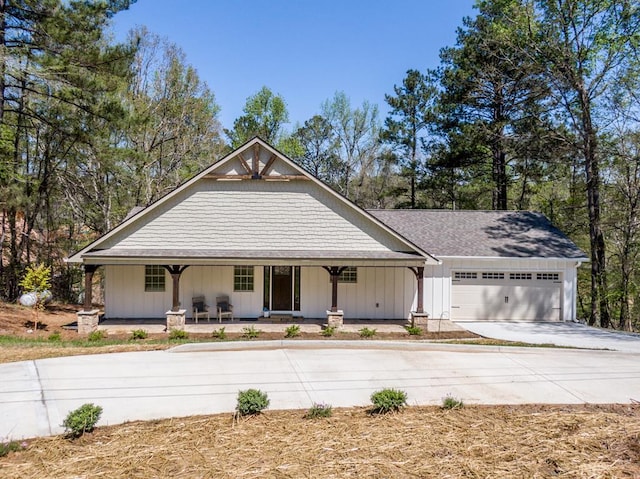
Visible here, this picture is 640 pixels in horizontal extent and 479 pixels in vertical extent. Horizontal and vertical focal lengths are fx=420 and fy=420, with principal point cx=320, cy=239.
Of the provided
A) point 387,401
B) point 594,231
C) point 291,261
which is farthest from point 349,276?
point 594,231

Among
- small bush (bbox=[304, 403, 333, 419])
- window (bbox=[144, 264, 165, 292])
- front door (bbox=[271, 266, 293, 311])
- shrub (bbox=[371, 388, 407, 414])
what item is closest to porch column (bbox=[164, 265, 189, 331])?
window (bbox=[144, 264, 165, 292])

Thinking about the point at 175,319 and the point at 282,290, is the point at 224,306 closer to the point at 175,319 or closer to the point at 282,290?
the point at 175,319

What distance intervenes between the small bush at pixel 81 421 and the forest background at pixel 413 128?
1238cm

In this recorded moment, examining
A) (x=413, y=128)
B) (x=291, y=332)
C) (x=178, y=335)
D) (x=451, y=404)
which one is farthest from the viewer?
(x=413, y=128)

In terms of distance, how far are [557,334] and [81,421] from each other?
43.9ft

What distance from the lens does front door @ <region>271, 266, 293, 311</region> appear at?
1497cm

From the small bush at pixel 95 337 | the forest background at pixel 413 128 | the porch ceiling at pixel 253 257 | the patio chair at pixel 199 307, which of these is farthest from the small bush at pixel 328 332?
the forest background at pixel 413 128

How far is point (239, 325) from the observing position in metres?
13.6

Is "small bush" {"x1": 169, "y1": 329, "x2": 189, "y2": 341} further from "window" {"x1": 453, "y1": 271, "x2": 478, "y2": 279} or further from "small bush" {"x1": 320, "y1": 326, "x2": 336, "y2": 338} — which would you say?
"window" {"x1": 453, "y1": 271, "x2": 478, "y2": 279}

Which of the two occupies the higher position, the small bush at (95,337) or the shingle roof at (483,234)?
the shingle roof at (483,234)

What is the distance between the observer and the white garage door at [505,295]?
624 inches

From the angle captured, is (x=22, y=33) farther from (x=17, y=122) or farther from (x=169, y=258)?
(x=169, y=258)

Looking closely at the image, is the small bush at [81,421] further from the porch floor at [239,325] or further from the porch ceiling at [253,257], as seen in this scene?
the porch ceiling at [253,257]

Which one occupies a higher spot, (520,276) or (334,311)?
(520,276)
